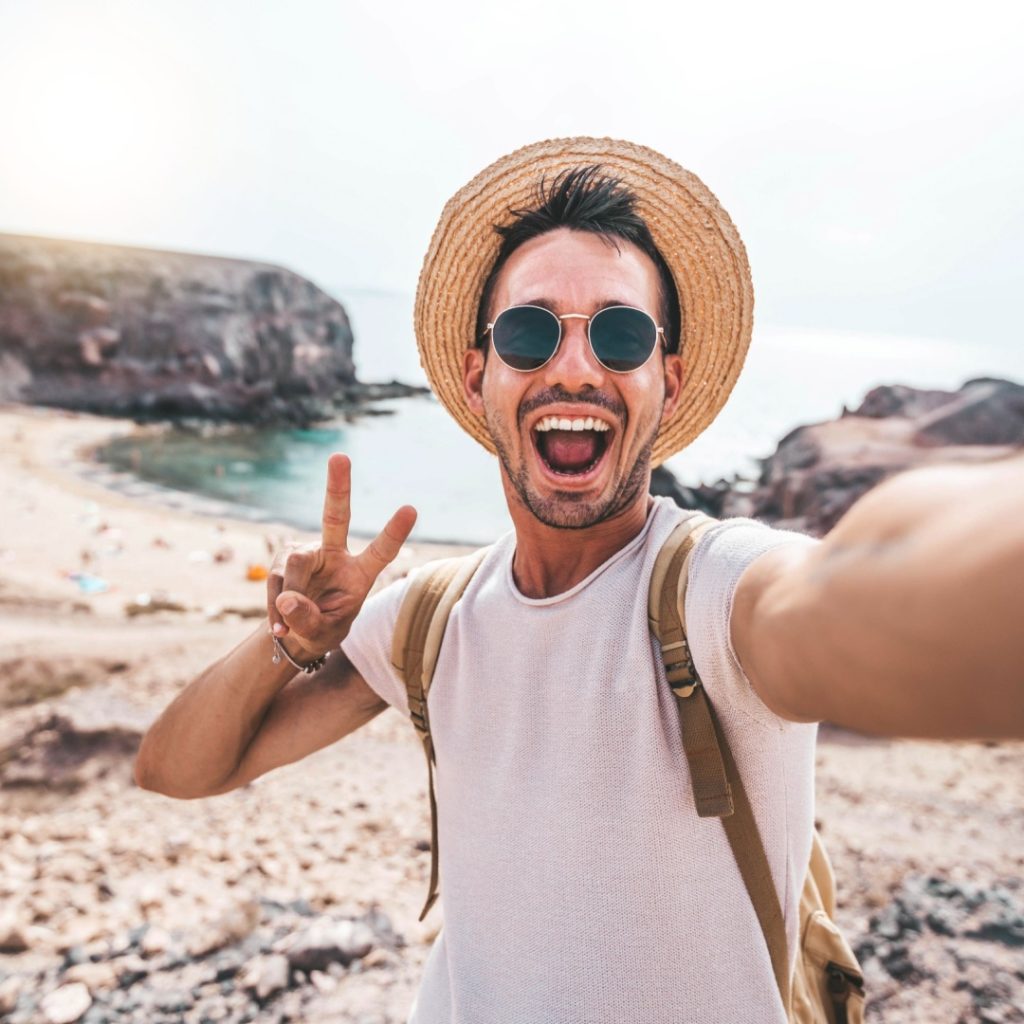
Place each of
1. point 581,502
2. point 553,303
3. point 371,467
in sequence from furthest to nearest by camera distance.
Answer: point 371,467 < point 553,303 < point 581,502

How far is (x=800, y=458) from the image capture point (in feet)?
68.5

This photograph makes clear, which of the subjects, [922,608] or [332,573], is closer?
[922,608]

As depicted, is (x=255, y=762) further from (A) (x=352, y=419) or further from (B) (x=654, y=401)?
(A) (x=352, y=419)

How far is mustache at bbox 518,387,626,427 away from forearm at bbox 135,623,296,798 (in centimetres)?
106

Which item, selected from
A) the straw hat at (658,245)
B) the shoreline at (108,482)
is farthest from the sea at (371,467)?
the straw hat at (658,245)

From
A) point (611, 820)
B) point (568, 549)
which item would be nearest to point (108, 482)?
point (568, 549)

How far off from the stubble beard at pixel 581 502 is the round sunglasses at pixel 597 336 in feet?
0.87

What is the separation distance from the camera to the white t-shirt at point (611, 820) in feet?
4.54

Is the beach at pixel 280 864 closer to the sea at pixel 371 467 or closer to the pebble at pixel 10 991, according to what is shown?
the pebble at pixel 10 991

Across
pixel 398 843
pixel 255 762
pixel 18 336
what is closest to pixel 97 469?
pixel 18 336

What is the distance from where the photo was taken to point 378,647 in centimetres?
199

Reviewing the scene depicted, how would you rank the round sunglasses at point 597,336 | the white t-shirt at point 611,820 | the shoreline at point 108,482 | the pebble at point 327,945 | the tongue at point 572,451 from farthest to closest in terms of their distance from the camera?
the shoreline at point 108,482
the pebble at point 327,945
the tongue at point 572,451
the round sunglasses at point 597,336
the white t-shirt at point 611,820

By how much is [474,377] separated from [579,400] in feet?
2.15

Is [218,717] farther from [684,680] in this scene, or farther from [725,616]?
[725,616]
